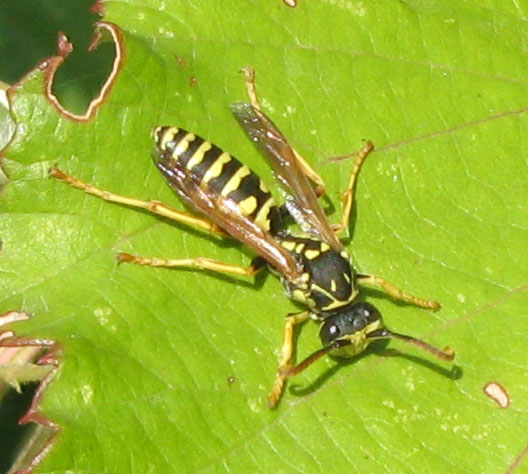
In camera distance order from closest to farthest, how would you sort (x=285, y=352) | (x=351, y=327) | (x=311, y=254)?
(x=285, y=352) → (x=351, y=327) → (x=311, y=254)

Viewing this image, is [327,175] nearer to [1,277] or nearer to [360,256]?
[360,256]

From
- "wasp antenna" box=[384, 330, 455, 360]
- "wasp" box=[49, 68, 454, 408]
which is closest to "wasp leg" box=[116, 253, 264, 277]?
"wasp" box=[49, 68, 454, 408]

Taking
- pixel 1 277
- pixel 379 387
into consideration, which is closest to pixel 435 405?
pixel 379 387

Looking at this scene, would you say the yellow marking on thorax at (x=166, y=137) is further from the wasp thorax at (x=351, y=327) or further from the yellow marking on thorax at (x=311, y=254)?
the wasp thorax at (x=351, y=327)

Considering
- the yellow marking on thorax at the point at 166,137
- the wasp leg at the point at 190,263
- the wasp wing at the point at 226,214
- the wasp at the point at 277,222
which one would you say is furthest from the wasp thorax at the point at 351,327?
the yellow marking on thorax at the point at 166,137

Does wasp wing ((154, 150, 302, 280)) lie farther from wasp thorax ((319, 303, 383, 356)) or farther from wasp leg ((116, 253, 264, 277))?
wasp thorax ((319, 303, 383, 356))

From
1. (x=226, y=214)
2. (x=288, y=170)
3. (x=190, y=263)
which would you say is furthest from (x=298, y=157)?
(x=190, y=263)

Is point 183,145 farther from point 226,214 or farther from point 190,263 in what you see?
point 190,263
